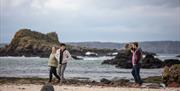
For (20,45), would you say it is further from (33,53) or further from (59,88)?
(59,88)

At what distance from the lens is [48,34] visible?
12875 cm

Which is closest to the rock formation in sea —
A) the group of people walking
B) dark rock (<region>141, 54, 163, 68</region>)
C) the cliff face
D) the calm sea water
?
the cliff face

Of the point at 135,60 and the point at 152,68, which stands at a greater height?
the point at 135,60

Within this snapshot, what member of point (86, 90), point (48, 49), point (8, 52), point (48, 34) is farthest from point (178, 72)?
point (48, 34)

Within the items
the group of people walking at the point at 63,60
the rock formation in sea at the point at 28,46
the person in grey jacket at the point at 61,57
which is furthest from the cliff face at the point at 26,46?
the person in grey jacket at the point at 61,57

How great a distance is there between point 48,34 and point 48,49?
2161 centimetres

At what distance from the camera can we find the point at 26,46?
108125mm

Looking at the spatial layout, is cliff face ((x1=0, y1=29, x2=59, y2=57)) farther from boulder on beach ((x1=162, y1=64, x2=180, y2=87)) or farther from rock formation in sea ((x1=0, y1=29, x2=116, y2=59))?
boulder on beach ((x1=162, y1=64, x2=180, y2=87))

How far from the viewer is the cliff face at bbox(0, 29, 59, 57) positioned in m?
108

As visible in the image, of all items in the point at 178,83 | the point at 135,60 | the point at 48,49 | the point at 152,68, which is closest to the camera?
the point at 135,60

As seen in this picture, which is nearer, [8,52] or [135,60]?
[135,60]

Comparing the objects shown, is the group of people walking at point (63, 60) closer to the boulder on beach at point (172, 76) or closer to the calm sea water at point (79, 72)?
the boulder on beach at point (172, 76)

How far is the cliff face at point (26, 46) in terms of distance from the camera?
108 m

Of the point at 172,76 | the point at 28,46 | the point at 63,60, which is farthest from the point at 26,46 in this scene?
the point at 172,76
